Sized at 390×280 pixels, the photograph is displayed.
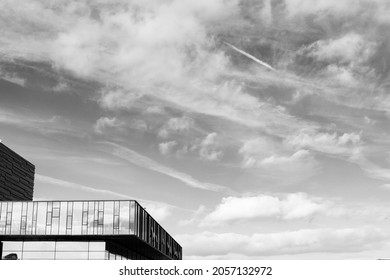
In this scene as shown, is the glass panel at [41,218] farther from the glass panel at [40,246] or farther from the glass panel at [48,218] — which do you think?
the glass panel at [40,246]

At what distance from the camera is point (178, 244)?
107m

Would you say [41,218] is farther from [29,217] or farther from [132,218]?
[132,218]

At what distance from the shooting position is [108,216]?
57.8 m

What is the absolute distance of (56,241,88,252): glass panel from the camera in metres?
57.3

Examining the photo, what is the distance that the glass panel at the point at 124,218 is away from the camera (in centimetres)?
5712

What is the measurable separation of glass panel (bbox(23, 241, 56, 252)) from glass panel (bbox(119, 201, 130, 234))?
7.69 m

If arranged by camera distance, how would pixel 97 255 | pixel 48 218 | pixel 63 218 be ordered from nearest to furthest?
pixel 97 255, pixel 63 218, pixel 48 218

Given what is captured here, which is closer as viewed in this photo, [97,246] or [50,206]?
[97,246]

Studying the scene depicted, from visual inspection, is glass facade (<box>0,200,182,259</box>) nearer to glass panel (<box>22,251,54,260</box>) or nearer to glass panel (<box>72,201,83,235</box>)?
glass panel (<box>72,201,83,235</box>)

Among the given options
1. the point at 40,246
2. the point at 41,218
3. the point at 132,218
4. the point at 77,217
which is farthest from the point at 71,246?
the point at 132,218

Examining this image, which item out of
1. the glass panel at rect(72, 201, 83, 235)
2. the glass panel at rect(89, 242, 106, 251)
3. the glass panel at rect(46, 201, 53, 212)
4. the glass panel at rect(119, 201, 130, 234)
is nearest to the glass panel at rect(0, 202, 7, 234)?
the glass panel at rect(46, 201, 53, 212)

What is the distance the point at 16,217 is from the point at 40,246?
467 cm
